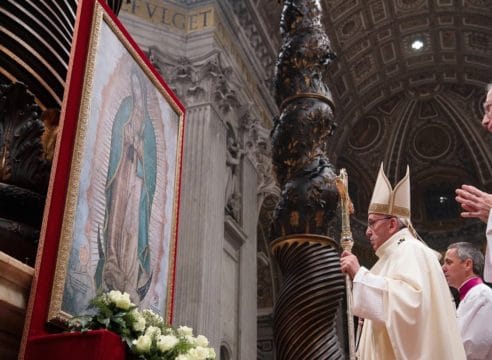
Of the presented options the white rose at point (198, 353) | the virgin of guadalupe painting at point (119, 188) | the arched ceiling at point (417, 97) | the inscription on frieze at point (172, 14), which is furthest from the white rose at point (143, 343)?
the arched ceiling at point (417, 97)

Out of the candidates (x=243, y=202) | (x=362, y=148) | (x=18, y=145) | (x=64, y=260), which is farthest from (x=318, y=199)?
(x=362, y=148)

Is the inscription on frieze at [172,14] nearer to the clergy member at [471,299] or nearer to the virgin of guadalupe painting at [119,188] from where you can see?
Result: the virgin of guadalupe painting at [119,188]

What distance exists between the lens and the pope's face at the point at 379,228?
114 inches

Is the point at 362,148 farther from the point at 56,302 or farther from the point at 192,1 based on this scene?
the point at 56,302

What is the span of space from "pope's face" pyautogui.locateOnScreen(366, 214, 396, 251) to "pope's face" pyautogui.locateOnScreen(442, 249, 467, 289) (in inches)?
35.5

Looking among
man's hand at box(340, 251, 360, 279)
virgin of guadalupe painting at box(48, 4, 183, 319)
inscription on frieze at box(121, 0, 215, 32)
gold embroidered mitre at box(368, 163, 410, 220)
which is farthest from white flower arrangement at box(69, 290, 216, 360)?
inscription on frieze at box(121, 0, 215, 32)

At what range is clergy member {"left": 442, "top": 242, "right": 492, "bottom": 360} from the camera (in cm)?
317

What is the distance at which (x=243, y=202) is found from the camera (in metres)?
11.0

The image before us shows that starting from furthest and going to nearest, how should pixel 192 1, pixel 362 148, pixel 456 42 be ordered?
1. pixel 362 148
2. pixel 456 42
3. pixel 192 1

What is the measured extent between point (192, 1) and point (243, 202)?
11.8 feet

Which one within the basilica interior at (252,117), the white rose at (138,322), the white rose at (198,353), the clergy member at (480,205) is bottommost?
the white rose at (198,353)

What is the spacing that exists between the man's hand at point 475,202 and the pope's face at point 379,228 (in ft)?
1.48

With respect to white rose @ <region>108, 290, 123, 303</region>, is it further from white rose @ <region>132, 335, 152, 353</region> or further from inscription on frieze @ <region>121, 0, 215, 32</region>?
inscription on frieze @ <region>121, 0, 215, 32</region>

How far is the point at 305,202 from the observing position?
115 inches
